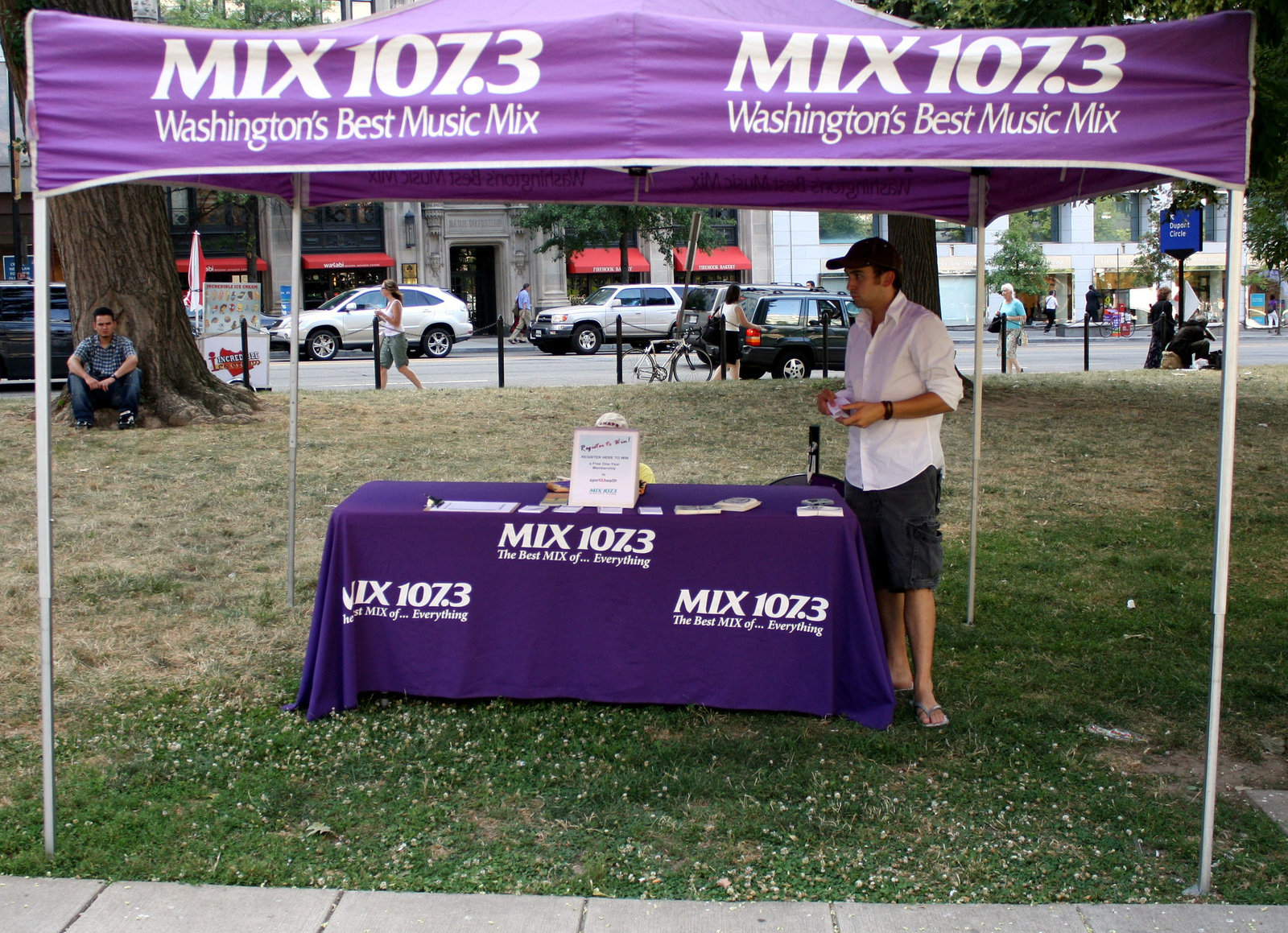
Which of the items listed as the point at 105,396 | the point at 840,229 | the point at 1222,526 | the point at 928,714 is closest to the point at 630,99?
the point at 1222,526

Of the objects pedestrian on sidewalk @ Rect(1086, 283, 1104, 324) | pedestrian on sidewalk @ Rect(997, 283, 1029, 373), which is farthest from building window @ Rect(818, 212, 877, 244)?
pedestrian on sidewalk @ Rect(997, 283, 1029, 373)

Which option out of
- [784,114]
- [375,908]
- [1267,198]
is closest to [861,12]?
[784,114]

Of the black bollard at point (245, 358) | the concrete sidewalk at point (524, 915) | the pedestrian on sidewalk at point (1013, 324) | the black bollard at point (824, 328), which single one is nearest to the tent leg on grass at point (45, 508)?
the concrete sidewalk at point (524, 915)

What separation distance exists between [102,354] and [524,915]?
31.2 feet

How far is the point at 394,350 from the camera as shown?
15.9m

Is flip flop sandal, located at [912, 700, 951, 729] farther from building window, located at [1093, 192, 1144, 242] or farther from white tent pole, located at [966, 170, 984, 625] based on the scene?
building window, located at [1093, 192, 1144, 242]

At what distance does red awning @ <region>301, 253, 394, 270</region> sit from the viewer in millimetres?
40156

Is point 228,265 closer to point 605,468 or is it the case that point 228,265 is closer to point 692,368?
point 692,368

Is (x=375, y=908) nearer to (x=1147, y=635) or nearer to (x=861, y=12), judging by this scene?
(x=861, y=12)

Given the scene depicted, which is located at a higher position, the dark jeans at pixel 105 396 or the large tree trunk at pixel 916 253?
the large tree trunk at pixel 916 253

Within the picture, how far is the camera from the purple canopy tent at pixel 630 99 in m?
3.36

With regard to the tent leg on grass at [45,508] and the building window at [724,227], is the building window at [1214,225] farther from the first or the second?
the tent leg on grass at [45,508]

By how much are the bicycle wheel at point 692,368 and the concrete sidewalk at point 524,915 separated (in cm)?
1550

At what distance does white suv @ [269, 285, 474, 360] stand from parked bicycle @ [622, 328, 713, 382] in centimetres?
659
